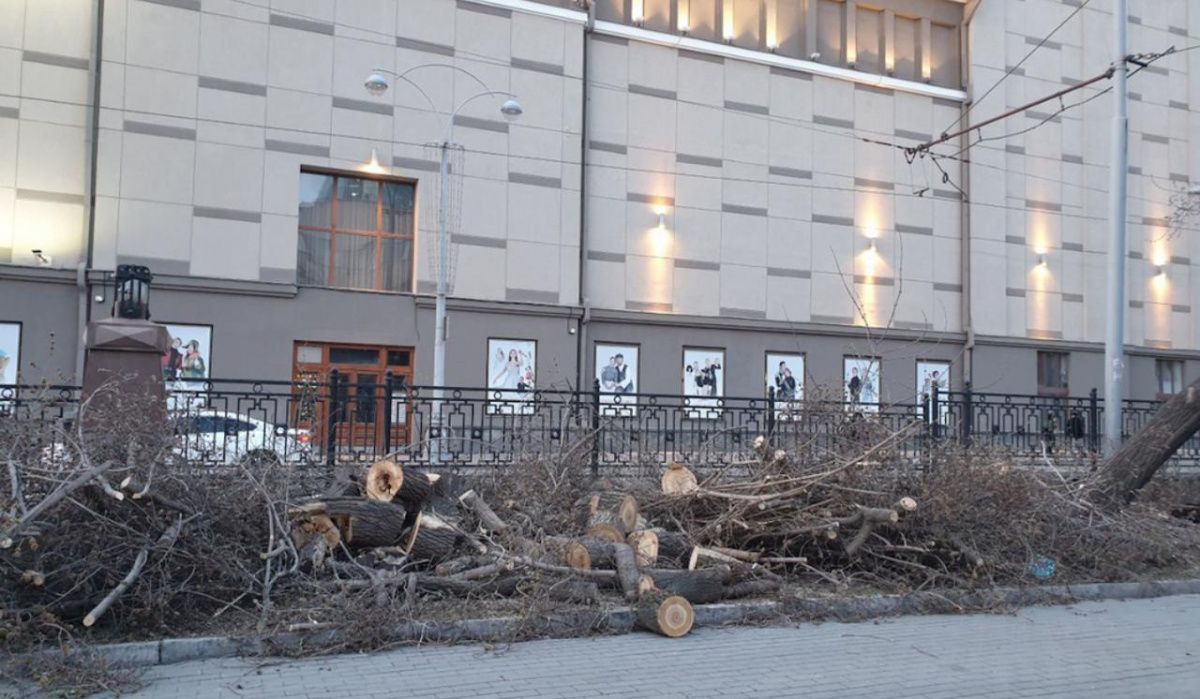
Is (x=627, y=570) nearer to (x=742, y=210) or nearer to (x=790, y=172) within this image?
(x=742, y=210)

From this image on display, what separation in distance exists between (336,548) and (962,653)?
Answer: 529 centimetres

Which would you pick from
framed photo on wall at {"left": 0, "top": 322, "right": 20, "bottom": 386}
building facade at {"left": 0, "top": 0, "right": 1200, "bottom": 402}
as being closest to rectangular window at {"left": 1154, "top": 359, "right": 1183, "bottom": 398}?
building facade at {"left": 0, "top": 0, "right": 1200, "bottom": 402}

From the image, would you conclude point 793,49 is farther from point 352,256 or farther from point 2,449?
point 2,449

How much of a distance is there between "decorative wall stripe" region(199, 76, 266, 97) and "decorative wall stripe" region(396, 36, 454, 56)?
349 centimetres

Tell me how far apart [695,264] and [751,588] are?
61.4ft

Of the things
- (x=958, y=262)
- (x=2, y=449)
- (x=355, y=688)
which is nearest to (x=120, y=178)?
(x=2, y=449)

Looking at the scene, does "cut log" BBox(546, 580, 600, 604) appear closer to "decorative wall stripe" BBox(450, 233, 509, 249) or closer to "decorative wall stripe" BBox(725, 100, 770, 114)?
"decorative wall stripe" BBox(450, 233, 509, 249)

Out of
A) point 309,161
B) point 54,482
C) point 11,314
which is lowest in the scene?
point 54,482

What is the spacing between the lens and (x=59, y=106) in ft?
68.8

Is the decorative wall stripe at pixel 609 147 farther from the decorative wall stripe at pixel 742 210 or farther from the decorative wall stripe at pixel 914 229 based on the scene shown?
the decorative wall stripe at pixel 914 229

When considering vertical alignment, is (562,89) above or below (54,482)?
above

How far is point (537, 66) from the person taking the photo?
82.5ft

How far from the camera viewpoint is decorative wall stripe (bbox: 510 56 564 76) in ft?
82.1

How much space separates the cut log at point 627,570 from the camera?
838 centimetres
